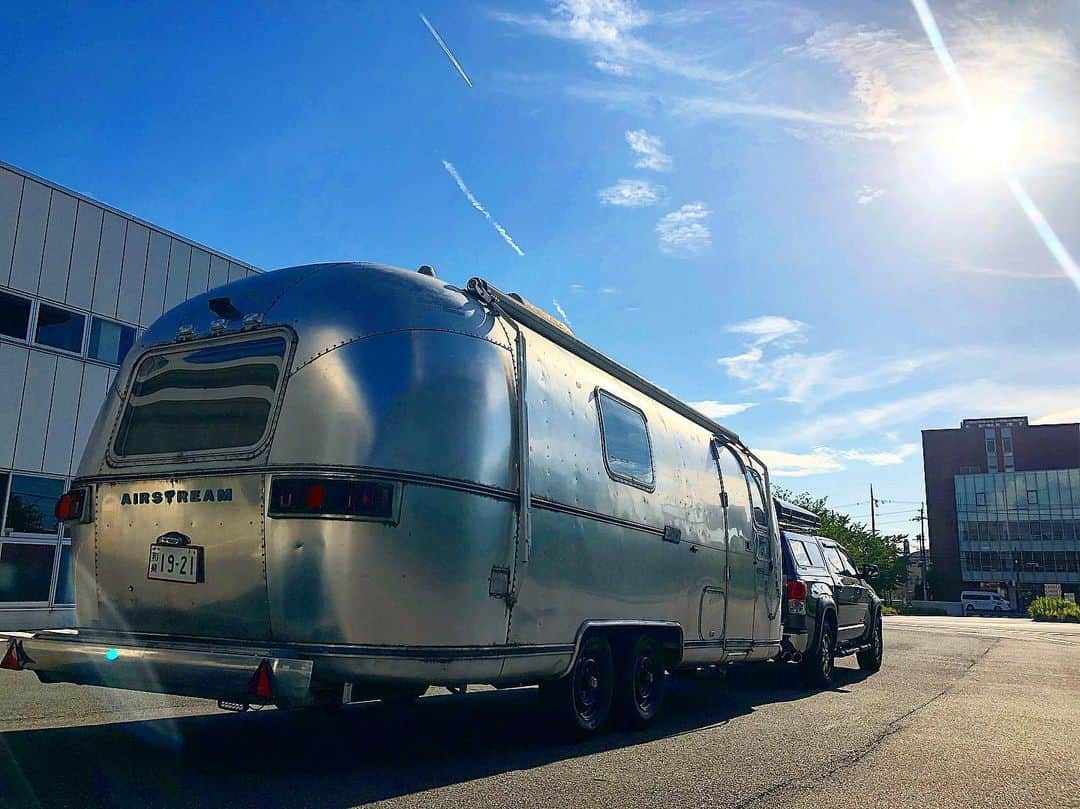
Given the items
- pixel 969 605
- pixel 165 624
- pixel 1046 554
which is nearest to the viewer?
pixel 165 624

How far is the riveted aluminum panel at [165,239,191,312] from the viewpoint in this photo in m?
17.8

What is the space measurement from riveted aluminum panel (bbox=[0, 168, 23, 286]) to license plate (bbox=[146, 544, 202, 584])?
12.1 m

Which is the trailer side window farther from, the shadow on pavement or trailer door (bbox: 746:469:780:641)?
trailer door (bbox: 746:469:780:641)

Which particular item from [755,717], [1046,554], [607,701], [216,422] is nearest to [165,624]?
[216,422]

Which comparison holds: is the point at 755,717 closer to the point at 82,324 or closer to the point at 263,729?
the point at 263,729

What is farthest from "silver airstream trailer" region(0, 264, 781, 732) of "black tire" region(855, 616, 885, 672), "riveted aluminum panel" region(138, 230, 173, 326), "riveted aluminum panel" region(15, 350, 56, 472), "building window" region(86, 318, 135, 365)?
"riveted aluminum panel" region(138, 230, 173, 326)

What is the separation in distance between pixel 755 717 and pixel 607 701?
Answer: 2576 mm

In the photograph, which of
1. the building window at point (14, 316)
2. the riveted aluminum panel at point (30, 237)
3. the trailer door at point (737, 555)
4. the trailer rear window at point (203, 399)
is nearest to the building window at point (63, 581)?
the building window at point (14, 316)

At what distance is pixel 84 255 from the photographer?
1636 cm

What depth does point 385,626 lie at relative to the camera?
16.4 ft

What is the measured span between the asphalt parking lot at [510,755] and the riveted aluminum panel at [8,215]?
328 inches

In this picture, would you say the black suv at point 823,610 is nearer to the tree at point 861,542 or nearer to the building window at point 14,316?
the building window at point 14,316

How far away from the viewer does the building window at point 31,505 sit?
15.2 metres

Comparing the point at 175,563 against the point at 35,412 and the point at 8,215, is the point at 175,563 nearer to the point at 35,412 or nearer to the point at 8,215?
the point at 35,412
